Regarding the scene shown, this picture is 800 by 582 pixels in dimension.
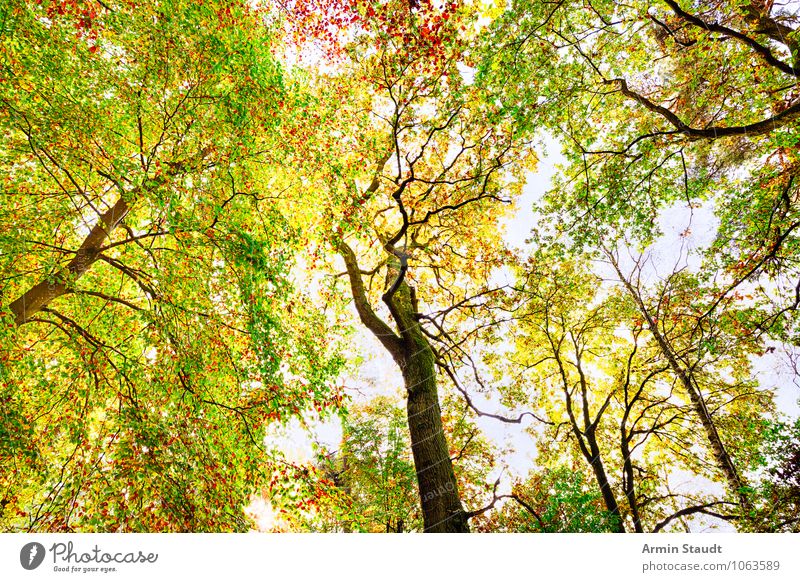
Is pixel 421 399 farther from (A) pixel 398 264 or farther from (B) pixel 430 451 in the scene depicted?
(A) pixel 398 264

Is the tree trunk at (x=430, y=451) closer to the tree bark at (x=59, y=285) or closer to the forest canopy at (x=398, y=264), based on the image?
the forest canopy at (x=398, y=264)

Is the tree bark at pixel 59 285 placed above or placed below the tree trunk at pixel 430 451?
above

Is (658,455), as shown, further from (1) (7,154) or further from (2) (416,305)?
(1) (7,154)

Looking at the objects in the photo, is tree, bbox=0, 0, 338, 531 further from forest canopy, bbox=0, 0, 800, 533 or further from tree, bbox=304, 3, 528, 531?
tree, bbox=304, 3, 528, 531
